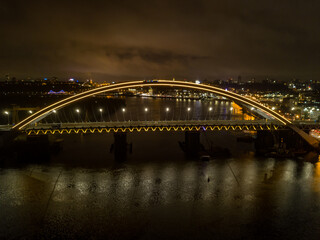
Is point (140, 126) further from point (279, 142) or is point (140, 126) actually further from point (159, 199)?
A: point (279, 142)

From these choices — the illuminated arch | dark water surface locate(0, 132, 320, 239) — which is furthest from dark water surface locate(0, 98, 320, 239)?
the illuminated arch

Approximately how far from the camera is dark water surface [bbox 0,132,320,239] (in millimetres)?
15250

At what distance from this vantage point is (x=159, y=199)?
18.7 meters

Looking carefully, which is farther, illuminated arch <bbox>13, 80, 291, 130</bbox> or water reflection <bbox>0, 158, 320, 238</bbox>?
illuminated arch <bbox>13, 80, 291, 130</bbox>

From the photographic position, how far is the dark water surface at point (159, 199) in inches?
600

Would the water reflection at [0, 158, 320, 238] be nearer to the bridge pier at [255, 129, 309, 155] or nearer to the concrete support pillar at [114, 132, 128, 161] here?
the concrete support pillar at [114, 132, 128, 161]

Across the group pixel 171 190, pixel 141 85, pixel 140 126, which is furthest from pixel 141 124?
pixel 171 190

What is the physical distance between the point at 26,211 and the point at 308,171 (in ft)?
71.5

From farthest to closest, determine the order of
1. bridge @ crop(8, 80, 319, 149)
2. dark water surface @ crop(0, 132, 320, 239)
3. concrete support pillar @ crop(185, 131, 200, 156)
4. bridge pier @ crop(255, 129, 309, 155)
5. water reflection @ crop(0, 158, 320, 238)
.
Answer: concrete support pillar @ crop(185, 131, 200, 156) → bridge pier @ crop(255, 129, 309, 155) → bridge @ crop(8, 80, 319, 149) → water reflection @ crop(0, 158, 320, 238) → dark water surface @ crop(0, 132, 320, 239)

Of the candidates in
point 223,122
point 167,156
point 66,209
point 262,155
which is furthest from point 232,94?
point 66,209

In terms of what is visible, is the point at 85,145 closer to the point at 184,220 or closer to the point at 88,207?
the point at 88,207

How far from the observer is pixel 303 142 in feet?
102

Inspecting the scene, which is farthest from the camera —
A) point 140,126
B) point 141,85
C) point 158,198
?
point 141,85

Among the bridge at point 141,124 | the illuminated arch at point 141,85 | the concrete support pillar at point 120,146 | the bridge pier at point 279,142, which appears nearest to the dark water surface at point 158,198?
the concrete support pillar at point 120,146
